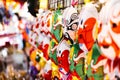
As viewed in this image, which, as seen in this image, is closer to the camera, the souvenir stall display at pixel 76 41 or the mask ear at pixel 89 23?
the souvenir stall display at pixel 76 41

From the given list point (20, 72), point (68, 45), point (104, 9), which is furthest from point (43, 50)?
point (104, 9)

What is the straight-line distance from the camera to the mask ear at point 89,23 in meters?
1.21

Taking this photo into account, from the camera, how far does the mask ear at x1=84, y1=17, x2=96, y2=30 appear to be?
3.97 feet

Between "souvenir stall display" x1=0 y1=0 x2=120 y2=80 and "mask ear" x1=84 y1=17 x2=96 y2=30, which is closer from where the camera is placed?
"souvenir stall display" x1=0 y1=0 x2=120 y2=80

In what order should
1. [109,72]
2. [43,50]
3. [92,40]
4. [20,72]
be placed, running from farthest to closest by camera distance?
[20,72] < [43,50] < [92,40] < [109,72]

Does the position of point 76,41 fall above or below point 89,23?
below

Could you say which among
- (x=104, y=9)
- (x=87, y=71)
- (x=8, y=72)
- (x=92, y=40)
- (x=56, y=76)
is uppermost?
(x=104, y=9)

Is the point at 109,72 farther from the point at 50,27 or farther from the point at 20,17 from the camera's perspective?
the point at 20,17

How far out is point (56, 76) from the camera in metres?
1.74

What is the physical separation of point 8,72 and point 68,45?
136 cm

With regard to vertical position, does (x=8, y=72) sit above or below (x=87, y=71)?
below

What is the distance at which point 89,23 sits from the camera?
4.03ft

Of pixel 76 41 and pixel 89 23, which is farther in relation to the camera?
pixel 76 41

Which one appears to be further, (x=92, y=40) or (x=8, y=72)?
(x=8, y=72)
